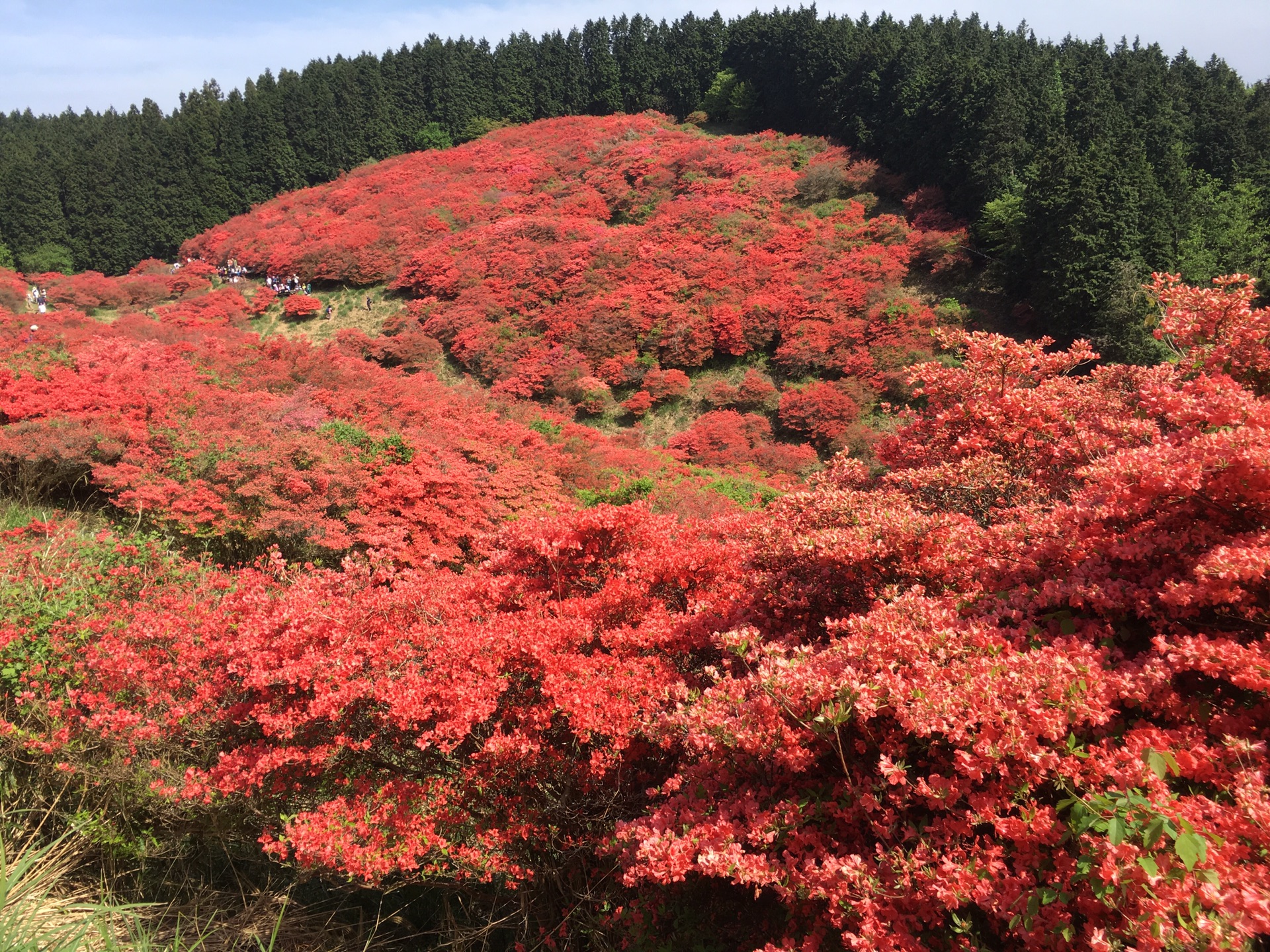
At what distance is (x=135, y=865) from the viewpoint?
5.06 m

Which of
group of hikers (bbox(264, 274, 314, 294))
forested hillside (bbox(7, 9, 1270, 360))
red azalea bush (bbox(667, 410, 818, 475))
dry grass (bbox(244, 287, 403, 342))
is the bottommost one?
red azalea bush (bbox(667, 410, 818, 475))

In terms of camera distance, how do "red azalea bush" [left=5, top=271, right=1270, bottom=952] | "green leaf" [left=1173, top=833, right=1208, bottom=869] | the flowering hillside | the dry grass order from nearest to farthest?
"green leaf" [left=1173, top=833, right=1208, bottom=869]
"red azalea bush" [left=5, top=271, right=1270, bottom=952]
the flowering hillside
the dry grass

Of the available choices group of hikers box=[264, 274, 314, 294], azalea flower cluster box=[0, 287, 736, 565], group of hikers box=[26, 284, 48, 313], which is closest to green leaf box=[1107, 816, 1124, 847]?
azalea flower cluster box=[0, 287, 736, 565]

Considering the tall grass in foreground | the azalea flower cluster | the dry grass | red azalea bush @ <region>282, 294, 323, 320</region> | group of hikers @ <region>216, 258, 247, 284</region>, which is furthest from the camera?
group of hikers @ <region>216, 258, 247, 284</region>

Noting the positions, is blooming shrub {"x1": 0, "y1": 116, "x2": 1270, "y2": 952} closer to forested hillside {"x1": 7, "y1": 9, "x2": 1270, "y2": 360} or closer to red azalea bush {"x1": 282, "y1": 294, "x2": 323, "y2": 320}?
forested hillside {"x1": 7, "y1": 9, "x2": 1270, "y2": 360}

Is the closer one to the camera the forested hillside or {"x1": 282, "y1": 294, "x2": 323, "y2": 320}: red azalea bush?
the forested hillside

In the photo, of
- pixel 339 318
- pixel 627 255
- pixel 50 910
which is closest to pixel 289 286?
pixel 339 318

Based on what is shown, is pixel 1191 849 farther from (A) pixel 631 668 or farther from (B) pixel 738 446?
(B) pixel 738 446

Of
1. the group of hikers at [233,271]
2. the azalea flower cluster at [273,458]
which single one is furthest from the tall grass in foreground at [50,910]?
the group of hikers at [233,271]

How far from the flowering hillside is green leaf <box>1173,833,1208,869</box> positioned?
1624cm

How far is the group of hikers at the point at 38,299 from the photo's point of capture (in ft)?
81.1

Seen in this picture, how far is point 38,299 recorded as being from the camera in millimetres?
25750

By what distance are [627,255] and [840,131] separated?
15375mm

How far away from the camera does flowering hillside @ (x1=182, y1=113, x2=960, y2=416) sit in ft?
67.3
